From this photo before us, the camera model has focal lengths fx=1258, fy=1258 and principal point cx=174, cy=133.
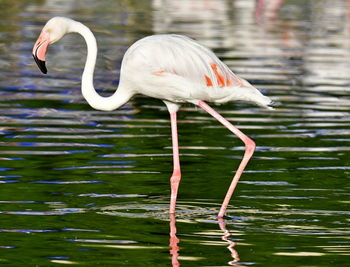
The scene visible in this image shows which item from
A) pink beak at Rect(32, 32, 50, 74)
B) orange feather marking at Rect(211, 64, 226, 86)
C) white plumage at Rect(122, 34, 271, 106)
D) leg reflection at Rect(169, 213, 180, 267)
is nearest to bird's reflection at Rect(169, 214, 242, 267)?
leg reflection at Rect(169, 213, 180, 267)

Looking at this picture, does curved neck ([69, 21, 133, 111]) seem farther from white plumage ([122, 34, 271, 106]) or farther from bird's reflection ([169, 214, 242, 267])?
bird's reflection ([169, 214, 242, 267])

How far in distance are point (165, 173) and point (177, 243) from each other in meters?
2.56

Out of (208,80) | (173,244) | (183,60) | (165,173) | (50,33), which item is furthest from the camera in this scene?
(165,173)

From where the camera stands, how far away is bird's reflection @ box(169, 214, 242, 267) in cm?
751

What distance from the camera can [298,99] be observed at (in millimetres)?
15586

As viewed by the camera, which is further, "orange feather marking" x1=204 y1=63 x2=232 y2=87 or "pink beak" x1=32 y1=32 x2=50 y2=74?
"pink beak" x1=32 y1=32 x2=50 y2=74

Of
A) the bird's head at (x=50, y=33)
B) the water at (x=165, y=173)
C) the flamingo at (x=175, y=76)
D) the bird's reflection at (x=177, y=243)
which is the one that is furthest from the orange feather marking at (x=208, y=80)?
the bird's head at (x=50, y=33)

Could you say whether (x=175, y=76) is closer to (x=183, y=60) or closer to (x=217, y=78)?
(x=183, y=60)

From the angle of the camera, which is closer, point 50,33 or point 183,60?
point 183,60

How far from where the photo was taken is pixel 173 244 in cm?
802

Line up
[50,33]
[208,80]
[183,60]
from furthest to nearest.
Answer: [50,33] < [208,80] < [183,60]

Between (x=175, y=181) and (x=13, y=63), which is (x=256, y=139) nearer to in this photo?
(x=175, y=181)

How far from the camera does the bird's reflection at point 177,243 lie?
751 cm

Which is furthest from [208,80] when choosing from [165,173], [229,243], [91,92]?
[229,243]
